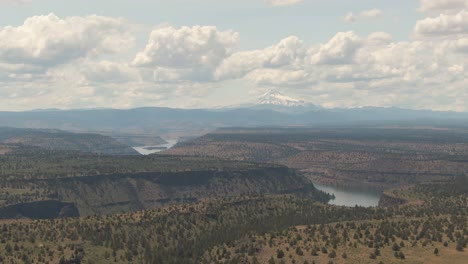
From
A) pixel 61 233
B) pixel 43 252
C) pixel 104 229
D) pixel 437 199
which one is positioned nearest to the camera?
pixel 43 252

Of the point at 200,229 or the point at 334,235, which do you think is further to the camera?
the point at 200,229

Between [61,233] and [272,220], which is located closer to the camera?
[61,233]

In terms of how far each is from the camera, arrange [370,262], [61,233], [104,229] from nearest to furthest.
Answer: [370,262] → [61,233] → [104,229]

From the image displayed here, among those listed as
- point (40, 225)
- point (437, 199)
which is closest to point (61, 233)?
point (40, 225)

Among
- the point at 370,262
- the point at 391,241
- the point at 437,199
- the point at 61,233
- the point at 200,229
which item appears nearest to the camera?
the point at 370,262

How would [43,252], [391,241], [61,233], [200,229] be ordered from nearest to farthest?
[391,241]
[43,252]
[61,233]
[200,229]

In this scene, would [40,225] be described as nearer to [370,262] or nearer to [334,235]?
[334,235]

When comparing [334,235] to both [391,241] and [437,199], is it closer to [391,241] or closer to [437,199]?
[391,241]

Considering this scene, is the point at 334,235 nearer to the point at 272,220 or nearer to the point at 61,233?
the point at 272,220

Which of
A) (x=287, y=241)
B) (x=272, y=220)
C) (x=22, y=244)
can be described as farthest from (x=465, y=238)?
(x=22, y=244)
